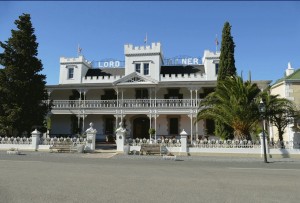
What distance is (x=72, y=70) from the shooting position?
3275 cm

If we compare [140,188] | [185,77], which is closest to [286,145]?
[140,188]

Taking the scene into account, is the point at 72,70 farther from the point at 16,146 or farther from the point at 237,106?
the point at 237,106

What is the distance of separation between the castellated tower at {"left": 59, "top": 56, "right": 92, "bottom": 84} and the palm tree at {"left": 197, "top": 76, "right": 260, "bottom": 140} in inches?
711

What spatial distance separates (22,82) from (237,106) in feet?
52.9

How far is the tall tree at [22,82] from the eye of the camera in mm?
21781

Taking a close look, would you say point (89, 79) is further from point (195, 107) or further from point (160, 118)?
point (195, 107)

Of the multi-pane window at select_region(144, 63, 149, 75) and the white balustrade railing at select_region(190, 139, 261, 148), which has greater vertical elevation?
the multi-pane window at select_region(144, 63, 149, 75)

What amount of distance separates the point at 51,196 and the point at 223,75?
59.9 ft

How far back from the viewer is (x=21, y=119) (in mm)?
21922

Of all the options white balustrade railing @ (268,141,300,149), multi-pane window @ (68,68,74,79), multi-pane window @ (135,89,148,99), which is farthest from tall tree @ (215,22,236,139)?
multi-pane window @ (68,68,74,79)

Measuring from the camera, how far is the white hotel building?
26766 mm

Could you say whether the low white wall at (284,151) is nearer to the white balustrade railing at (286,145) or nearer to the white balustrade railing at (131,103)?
the white balustrade railing at (286,145)

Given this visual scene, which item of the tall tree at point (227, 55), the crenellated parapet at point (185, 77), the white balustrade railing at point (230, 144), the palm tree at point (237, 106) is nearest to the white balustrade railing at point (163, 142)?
the white balustrade railing at point (230, 144)

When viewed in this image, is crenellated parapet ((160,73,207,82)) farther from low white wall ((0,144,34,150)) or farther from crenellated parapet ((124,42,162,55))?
low white wall ((0,144,34,150))
